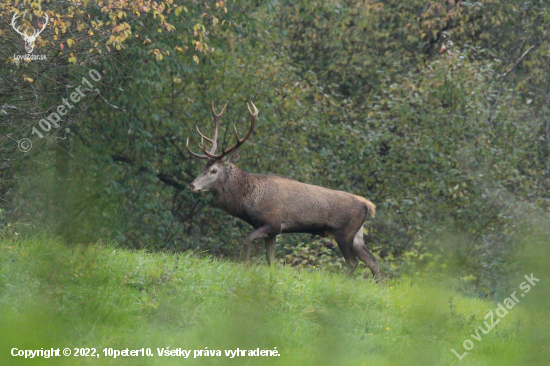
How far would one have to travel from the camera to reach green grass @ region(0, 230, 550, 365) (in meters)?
3.05

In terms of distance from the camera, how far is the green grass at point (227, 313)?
10.0 feet

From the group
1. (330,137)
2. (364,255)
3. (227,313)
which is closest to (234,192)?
(364,255)

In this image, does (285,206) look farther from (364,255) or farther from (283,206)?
(364,255)

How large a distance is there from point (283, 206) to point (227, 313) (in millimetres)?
5992

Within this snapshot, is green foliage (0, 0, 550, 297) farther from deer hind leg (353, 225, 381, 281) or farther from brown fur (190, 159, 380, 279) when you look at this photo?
brown fur (190, 159, 380, 279)

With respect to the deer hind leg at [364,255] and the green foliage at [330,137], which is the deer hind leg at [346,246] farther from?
the green foliage at [330,137]

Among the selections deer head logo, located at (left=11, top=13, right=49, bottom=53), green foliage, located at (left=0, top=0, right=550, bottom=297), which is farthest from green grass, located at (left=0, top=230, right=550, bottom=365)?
green foliage, located at (left=0, top=0, right=550, bottom=297)

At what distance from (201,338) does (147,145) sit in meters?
10.0

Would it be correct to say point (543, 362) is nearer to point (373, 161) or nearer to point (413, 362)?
point (413, 362)

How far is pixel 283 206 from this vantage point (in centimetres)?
989

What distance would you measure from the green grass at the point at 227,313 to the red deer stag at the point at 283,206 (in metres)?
1.20

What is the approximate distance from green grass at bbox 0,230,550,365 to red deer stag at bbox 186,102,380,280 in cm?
120

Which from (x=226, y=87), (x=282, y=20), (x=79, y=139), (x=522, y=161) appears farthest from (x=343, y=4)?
(x=79, y=139)

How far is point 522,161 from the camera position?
1473 cm
